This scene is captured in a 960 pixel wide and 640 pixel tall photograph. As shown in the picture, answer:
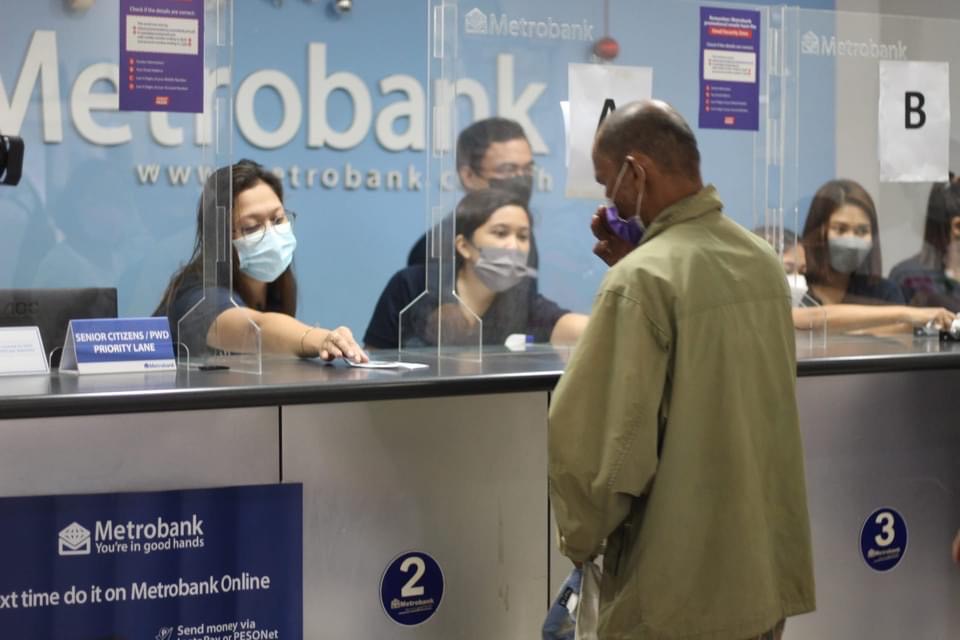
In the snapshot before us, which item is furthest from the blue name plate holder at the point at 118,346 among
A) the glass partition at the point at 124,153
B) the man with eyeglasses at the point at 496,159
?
the man with eyeglasses at the point at 496,159

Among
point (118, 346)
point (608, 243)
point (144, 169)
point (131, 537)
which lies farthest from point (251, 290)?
point (608, 243)

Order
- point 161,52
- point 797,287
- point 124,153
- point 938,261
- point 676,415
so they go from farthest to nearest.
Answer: point 938,261 < point 797,287 < point 124,153 < point 161,52 < point 676,415

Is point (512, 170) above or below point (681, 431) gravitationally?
above

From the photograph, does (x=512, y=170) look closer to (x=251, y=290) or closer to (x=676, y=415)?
(x=251, y=290)

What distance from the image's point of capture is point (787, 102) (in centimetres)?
357

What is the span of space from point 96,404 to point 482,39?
154 cm

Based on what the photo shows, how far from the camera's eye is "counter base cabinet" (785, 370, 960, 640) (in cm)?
285

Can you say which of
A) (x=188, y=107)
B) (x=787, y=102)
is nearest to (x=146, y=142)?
(x=188, y=107)

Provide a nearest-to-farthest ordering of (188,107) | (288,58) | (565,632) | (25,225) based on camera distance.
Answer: (565,632) < (188,107) < (25,225) < (288,58)

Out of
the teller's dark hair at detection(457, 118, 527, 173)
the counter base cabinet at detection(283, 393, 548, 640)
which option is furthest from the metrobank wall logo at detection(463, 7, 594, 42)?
the counter base cabinet at detection(283, 393, 548, 640)

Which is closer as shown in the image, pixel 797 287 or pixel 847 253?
pixel 797 287

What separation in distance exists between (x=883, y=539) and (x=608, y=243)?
129cm

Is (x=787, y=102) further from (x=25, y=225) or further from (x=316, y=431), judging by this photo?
(x=25, y=225)

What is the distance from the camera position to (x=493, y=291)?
10.7 ft
